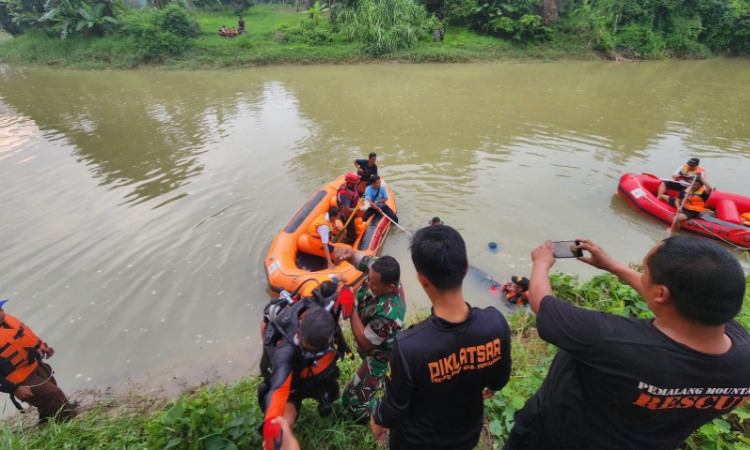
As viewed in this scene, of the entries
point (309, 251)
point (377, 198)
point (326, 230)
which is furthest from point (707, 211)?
point (309, 251)

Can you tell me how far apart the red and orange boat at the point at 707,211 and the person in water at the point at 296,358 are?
21.0 feet

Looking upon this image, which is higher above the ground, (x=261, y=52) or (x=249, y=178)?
(x=261, y=52)

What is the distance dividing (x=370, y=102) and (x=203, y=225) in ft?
28.0

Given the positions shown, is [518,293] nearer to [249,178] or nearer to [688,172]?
[688,172]

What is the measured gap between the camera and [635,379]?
121cm

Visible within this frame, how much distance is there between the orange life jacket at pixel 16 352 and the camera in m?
2.99

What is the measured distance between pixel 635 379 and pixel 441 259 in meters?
0.73

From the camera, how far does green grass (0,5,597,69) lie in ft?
65.5

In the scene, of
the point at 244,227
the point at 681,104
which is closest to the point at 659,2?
the point at 681,104

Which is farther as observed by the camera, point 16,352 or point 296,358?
point 16,352

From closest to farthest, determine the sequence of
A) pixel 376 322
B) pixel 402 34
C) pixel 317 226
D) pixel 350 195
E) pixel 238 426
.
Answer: pixel 376 322, pixel 238 426, pixel 317 226, pixel 350 195, pixel 402 34

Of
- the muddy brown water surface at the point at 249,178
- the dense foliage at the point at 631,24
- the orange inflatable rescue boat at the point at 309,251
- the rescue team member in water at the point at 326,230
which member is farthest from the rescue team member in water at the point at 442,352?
the dense foliage at the point at 631,24

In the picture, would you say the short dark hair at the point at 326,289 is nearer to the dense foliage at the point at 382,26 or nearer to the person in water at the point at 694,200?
the person in water at the point at 694,200

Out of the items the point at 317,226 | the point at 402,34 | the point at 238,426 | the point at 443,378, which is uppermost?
the point at 402,34
